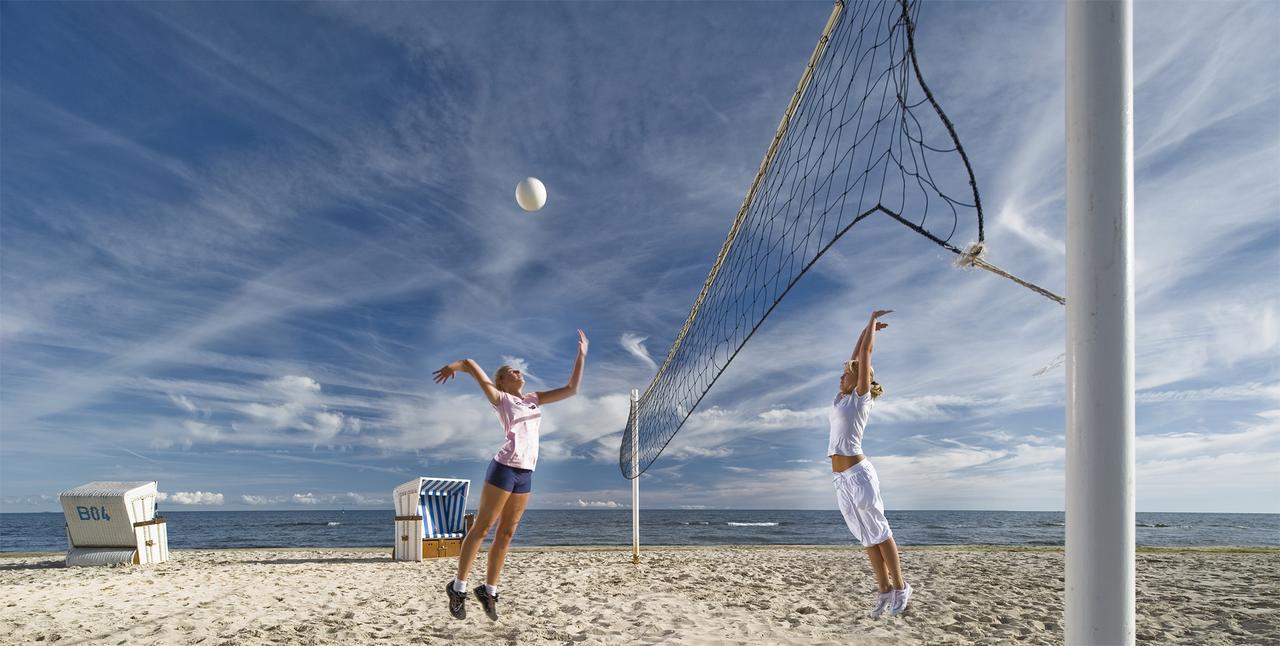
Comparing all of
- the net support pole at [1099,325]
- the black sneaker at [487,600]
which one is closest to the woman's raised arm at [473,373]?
the black sneaker at [487,600]

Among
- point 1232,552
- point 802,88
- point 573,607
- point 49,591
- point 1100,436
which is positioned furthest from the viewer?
point 1232,552

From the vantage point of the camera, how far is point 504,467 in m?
3.95

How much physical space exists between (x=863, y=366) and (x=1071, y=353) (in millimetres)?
2003

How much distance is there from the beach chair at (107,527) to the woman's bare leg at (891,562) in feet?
39.0

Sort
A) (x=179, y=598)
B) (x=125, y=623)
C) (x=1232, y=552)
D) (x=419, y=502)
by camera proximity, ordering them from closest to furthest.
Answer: (x=125, y=623) → (x=179, y=598) → (x=419, y=502) → (x=1232, y=552)

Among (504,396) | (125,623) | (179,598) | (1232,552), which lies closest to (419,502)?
(179,598)

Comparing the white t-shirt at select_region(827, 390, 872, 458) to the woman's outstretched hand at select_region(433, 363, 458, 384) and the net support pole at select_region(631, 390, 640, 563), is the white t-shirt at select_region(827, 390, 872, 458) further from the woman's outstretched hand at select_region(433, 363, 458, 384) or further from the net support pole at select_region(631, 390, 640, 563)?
the net support pole at select_region(631, 390, 640, 563)

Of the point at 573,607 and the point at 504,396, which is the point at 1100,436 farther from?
the point at 573,607

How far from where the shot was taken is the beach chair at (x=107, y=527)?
11.2 m

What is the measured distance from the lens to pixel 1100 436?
1757 millimetres

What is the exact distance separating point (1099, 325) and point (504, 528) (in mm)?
3244

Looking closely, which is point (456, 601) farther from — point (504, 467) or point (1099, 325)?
point (1099, 325)

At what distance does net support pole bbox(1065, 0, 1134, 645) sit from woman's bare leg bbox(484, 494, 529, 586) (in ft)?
9.15

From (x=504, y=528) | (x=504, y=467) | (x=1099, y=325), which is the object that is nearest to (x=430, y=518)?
(x=504, y=528)
